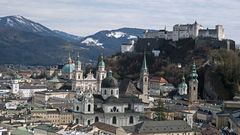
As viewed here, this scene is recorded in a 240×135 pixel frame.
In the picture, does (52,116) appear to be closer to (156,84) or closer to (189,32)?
Result: (156,84)

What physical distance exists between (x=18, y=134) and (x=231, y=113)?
829 inches

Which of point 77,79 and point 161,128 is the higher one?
point 77,79

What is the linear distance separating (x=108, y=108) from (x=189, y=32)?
40.1 m

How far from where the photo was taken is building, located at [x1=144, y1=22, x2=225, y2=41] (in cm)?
8844

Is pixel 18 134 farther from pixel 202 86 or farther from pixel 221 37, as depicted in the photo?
pixel 221 37

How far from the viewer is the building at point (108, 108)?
174 ft

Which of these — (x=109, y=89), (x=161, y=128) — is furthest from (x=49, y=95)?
(x=161, y=128)

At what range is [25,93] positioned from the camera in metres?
89.1

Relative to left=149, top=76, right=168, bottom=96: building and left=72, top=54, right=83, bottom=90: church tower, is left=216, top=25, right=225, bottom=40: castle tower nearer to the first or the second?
left=149, top=76, right=168, bottom=96: building

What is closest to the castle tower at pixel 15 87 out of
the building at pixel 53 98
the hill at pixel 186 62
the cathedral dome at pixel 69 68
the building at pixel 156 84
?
the cathedral dome at pixel 69 68

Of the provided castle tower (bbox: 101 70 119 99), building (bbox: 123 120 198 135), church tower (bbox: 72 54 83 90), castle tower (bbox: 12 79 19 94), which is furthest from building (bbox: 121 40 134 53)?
building (bbox: 123 120 198 135)

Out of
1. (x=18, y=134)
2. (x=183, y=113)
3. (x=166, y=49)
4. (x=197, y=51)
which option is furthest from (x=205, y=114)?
(x=166, y=49)

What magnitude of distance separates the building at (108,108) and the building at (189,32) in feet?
113

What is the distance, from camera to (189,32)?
91188 mm
